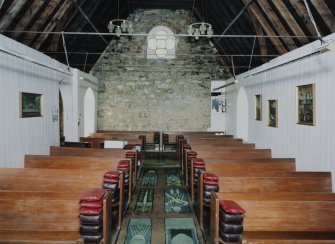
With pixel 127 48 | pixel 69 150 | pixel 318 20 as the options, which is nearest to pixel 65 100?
pixel 69 150

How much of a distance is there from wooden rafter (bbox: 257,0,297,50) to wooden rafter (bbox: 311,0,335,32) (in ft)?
5.92

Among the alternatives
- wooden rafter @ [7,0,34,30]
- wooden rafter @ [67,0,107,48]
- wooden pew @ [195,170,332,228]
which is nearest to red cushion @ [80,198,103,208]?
wooden pew @ [195,170,332,228]

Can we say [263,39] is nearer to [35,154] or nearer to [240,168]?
[240,168]

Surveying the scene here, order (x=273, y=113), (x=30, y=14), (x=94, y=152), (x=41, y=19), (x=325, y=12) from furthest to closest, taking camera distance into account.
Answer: (x=273, y=113), (x=94, y=152), (x=41, y=19), (x=30, y=14), (x=325, y=12)

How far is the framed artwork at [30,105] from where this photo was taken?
6.58m

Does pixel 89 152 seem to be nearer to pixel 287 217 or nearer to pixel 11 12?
pixel 11 12

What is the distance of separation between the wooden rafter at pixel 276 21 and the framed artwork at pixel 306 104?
4.93 ft

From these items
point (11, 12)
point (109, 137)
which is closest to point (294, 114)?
point (11, 12)

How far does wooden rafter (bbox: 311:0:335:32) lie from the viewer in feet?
18.6

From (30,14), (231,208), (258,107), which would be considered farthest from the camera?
(258,107)

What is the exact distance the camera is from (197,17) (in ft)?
48.4

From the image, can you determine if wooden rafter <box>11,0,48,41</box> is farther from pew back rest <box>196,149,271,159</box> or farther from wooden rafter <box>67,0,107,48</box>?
pew back rest <box>196,149,271,159</box>

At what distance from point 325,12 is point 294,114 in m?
2.08

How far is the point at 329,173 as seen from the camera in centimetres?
549
